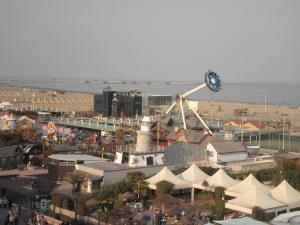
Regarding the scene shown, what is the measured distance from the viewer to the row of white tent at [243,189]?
16.4 m

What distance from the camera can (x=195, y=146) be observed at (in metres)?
25.4

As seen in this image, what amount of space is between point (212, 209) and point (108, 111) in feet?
122

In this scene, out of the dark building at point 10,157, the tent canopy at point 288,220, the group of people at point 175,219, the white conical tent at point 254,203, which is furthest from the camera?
the dark building at point 10,157

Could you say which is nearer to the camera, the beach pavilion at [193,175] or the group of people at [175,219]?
the group of people at [175,219]

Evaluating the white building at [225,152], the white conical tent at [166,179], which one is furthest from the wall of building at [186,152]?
the white conical tent at [166,179]

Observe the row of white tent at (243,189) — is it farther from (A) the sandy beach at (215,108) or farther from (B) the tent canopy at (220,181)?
(A) the sandy beach at (215,108)

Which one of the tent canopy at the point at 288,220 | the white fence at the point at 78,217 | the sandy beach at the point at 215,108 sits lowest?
the white fence at the point at 78,217

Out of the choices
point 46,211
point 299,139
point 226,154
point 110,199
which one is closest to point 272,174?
point 226,154

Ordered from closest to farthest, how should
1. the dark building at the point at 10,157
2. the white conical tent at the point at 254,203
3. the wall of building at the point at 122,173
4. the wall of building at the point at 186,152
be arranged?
the white conical tent at the point at 254,203
the wall of building at the point at 122,173
the wall of building at the point at 186,152
the dark building at the point at 10,157

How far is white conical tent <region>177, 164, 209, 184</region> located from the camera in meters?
20.2

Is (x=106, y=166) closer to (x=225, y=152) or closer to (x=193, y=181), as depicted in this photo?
(x=193, y=181)

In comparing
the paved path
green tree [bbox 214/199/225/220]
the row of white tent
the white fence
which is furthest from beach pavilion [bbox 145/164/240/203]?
the paved path

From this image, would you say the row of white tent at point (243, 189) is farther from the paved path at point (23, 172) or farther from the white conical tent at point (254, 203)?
the paved path at point (23, 172)

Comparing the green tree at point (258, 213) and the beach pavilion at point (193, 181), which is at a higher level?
the beach pavilion at point (193, 181)
